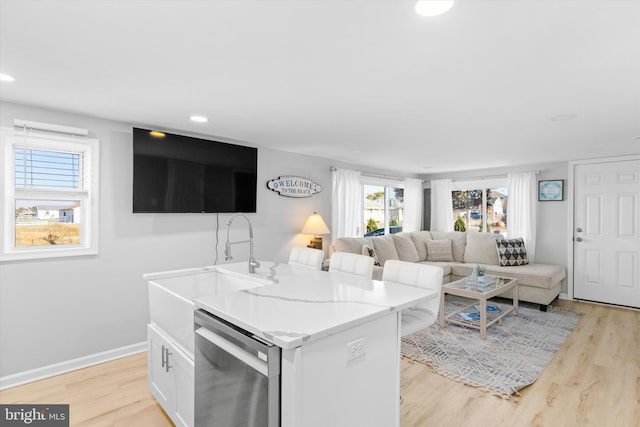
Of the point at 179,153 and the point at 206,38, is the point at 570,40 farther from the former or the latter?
the point at 179,153

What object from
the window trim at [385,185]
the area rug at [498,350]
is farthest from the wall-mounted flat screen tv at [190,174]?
the area rug at [498,350]

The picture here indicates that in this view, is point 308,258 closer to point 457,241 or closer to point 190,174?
point 190,174

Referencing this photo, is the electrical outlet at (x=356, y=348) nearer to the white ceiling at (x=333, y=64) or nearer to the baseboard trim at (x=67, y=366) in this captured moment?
the white ceiling at (x=333, y=64)

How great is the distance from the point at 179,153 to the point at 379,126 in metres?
2.00

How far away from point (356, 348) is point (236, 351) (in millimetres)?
507

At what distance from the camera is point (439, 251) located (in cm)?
588

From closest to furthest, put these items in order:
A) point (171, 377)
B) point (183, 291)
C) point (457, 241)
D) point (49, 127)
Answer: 1. point (171, 377)
2. point (183, 291)
3. point (49, 127)
4. point (457, 241)

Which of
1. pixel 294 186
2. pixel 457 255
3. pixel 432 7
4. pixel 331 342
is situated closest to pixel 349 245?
pixel 294 186

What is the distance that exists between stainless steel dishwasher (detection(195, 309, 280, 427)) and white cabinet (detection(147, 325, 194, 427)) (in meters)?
0.14

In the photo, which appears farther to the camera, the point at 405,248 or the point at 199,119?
the point at 405,248

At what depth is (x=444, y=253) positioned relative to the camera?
231 inches

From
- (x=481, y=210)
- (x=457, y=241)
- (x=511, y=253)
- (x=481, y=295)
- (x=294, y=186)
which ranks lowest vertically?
(x=481, y=295)

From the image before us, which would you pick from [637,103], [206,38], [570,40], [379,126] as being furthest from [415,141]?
[206,38]

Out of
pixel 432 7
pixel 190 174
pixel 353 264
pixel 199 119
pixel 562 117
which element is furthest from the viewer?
pixel 190 174
